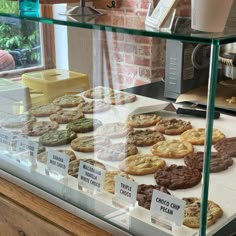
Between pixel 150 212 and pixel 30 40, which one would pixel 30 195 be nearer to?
pixel 150 212

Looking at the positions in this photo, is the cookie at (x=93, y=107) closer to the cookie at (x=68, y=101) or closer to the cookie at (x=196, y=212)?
the cookie at (x=68, y=101)

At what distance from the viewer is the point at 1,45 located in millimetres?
1227

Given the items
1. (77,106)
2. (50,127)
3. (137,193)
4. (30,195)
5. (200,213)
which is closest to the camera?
(200,213)

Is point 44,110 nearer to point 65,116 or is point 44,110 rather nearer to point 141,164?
point 65,116

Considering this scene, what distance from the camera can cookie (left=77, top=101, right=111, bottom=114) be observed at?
120 centimetres

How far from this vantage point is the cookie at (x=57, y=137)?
3.29 feet

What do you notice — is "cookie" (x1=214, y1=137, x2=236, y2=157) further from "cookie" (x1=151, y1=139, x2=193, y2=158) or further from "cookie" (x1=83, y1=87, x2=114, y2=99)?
"cookie" (x1=83, y1=87, x2=114, y2=99)

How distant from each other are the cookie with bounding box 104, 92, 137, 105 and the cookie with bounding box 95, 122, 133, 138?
0.40 feet

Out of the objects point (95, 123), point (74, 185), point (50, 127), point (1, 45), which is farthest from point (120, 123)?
point (1, 45)

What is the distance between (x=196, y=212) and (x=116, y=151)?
310 mm

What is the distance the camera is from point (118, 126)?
1101 mm

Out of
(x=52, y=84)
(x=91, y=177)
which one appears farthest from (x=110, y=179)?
(x=52, y=84)

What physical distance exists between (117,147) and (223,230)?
1.16ft

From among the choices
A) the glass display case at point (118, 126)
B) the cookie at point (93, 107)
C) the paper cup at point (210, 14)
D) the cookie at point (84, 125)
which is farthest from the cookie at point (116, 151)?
the paper cup at point (210, 14)
